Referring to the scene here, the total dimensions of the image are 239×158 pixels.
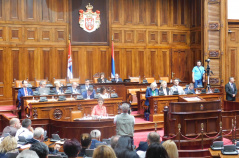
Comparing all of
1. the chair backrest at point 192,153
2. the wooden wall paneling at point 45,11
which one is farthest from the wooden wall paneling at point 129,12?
the chair backrest at point 192,153

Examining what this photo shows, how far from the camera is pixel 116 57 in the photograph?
660 inches

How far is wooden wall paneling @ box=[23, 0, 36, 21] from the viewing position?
15.2m

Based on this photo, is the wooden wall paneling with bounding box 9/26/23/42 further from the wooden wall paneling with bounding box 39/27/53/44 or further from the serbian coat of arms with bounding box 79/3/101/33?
the serbian coat of arms with bounding box 79/3/101/33

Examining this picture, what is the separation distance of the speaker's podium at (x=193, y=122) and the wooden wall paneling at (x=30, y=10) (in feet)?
28.9

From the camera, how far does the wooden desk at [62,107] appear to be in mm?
10055

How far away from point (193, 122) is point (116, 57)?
8.57 meters

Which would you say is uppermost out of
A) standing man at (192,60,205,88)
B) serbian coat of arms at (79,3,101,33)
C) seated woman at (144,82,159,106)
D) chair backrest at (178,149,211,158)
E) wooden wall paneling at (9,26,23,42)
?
serbian coat of arms at (79,3,101,33)

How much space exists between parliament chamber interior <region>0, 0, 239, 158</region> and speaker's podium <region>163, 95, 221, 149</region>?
5.16ft

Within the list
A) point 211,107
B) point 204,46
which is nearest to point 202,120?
point 211,107

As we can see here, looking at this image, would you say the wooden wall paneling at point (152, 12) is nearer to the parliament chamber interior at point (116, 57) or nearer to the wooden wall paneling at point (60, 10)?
the parliament chamber interior at point (116, 57)

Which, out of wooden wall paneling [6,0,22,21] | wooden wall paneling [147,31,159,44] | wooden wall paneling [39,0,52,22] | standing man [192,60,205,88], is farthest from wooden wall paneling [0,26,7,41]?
standing man [192,60,205,88]

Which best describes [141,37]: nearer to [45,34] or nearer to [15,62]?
[45,34]

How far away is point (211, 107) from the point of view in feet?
29.0

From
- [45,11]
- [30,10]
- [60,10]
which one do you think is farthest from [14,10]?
[60,10]
